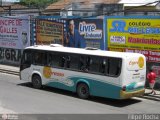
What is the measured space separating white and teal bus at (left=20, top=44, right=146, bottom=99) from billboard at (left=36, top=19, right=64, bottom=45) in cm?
554

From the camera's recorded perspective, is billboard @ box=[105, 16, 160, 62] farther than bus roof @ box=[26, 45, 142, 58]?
Yes

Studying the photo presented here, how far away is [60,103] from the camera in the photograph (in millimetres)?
18016

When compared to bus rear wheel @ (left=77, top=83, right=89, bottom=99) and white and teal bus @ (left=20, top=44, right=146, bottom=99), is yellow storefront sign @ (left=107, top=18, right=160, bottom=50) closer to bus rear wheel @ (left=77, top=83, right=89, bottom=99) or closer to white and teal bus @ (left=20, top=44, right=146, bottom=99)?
white and teal bus @ (left=20, top=44, right=146, bottom=99)

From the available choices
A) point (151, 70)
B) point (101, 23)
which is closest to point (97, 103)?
point (151, 70)

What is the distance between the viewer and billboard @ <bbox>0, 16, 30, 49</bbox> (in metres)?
30.4

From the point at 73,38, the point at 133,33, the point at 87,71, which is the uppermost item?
the point at 133,33

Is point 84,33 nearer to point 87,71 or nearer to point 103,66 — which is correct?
point 87,71

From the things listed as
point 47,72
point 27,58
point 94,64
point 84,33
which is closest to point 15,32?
point 84,33

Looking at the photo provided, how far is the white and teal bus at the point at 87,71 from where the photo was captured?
1773 centimetres

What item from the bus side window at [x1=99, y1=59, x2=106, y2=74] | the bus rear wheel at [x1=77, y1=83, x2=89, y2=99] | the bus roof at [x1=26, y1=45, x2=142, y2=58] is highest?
the bus roof at [x1=26, y1=45, x2=142, y2=58]

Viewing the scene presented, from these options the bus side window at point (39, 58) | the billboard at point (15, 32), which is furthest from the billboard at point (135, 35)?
the billboard at point (15, 32)

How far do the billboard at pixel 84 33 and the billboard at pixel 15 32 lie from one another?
4.64 meters

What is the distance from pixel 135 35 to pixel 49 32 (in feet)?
25.9

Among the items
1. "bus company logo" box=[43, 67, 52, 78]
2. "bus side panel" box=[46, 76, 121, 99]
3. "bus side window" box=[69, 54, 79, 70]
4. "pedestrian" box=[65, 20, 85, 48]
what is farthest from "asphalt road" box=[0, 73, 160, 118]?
"pedestrian" box=[65, 20, 85, 48]
